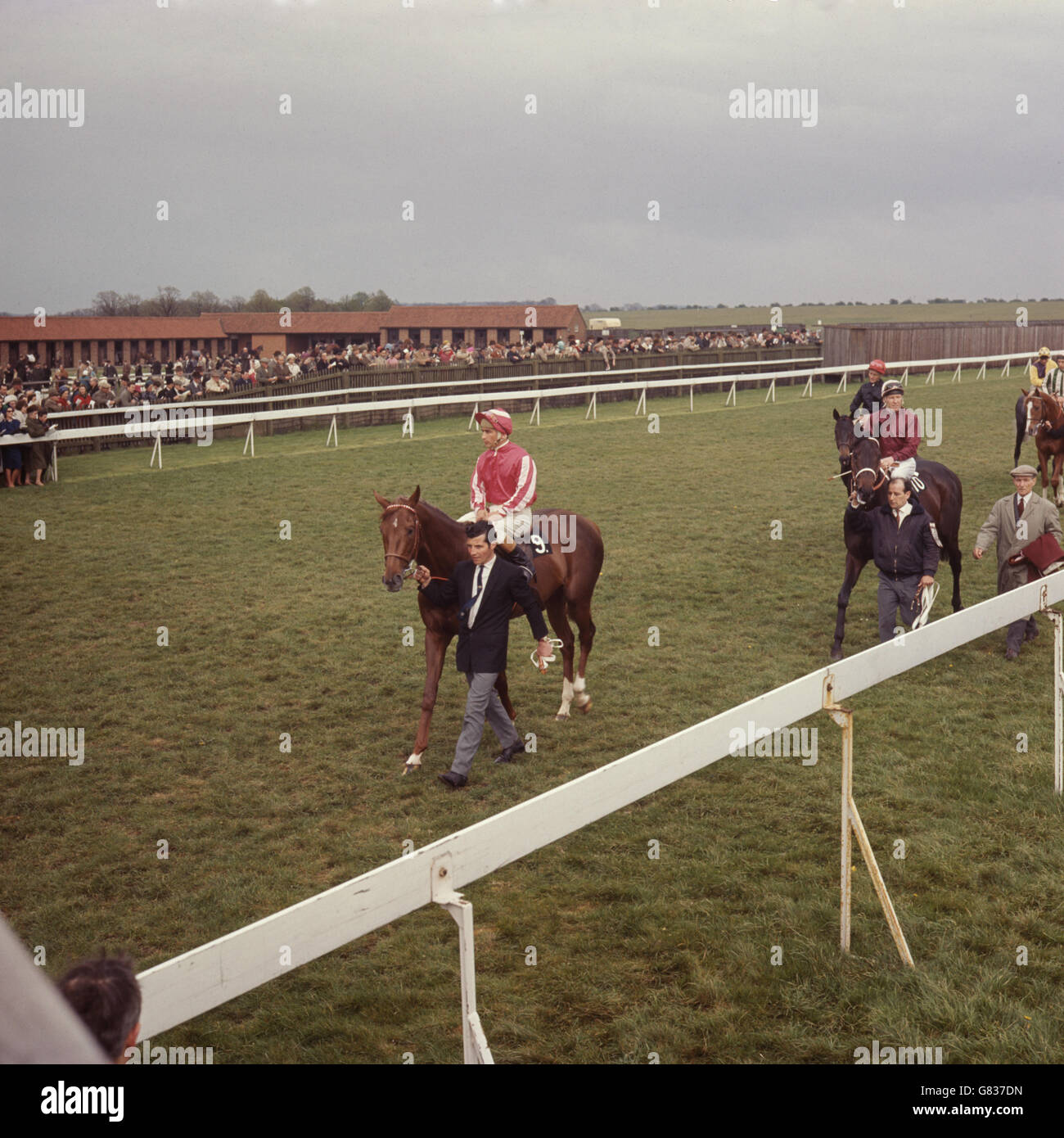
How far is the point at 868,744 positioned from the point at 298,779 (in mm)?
4144

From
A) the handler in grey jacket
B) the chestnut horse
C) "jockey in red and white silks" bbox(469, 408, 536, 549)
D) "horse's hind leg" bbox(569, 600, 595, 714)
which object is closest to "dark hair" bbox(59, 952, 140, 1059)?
"jockey in red and white silks" bbox(469, 408, 536, 549)

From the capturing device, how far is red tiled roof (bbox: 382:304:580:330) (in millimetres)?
69500

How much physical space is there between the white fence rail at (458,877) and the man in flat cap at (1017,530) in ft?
17.8

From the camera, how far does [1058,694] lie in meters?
6.66

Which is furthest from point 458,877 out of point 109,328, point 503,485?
point 109,328

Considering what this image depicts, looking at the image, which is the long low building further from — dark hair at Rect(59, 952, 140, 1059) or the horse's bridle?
dark hair at Rect(59, 952, 140, 1059)

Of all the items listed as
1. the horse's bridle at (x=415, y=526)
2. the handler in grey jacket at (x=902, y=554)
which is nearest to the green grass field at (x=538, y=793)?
the handler in grey jacket at (x=902, y=554)

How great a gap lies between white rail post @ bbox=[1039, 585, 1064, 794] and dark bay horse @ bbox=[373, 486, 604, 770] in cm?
352

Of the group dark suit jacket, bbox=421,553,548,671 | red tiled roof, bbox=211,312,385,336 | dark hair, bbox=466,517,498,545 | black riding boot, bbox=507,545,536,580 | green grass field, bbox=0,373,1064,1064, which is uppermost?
red tiled roof, bbox=211,312,385,336

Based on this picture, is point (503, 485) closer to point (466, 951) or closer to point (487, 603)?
point (487, 603)
